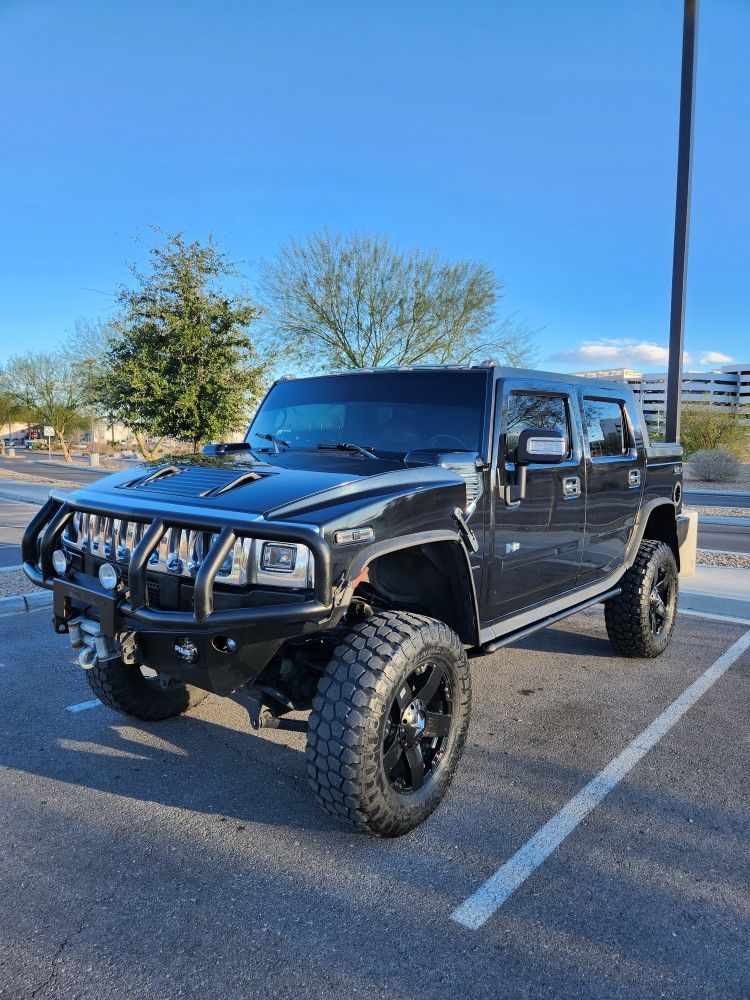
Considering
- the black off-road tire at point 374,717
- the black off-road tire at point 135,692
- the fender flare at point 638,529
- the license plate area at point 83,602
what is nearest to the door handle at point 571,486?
the fender flare at point 638,529

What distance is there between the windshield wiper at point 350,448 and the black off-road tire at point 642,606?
7.75 ft

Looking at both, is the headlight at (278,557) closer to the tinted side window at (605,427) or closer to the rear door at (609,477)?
the rear door at (609,477)

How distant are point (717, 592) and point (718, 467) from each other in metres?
23.6

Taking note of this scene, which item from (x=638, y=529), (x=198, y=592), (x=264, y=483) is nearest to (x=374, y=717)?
(x=198, y=592)

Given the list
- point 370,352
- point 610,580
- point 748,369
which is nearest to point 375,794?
Result: point 610,580

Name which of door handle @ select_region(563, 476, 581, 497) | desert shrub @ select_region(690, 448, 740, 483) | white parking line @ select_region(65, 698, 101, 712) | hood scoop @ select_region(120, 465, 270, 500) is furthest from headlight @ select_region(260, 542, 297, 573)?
desert shrub @ select_region(690, 448, 740, 483)

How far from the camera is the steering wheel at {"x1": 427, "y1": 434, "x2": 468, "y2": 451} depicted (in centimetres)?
351

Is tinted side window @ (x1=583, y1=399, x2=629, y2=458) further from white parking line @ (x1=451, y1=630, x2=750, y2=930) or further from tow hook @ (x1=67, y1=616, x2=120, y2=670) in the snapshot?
tow hook @ (x1=67, y1=616, x2=120, y2=670)

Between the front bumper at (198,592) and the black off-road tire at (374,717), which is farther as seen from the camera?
the black off-road tire at (374,717)

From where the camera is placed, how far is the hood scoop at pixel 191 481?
2863mm

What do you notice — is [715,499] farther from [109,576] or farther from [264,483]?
[109,576]

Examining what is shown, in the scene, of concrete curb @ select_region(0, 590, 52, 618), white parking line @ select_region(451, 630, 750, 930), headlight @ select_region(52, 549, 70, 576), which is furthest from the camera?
concrete curb @ select_region(0, 590, 52, 618)

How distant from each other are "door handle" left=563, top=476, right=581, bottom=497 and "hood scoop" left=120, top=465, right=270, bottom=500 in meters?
1.84

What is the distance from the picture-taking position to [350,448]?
3523mm
